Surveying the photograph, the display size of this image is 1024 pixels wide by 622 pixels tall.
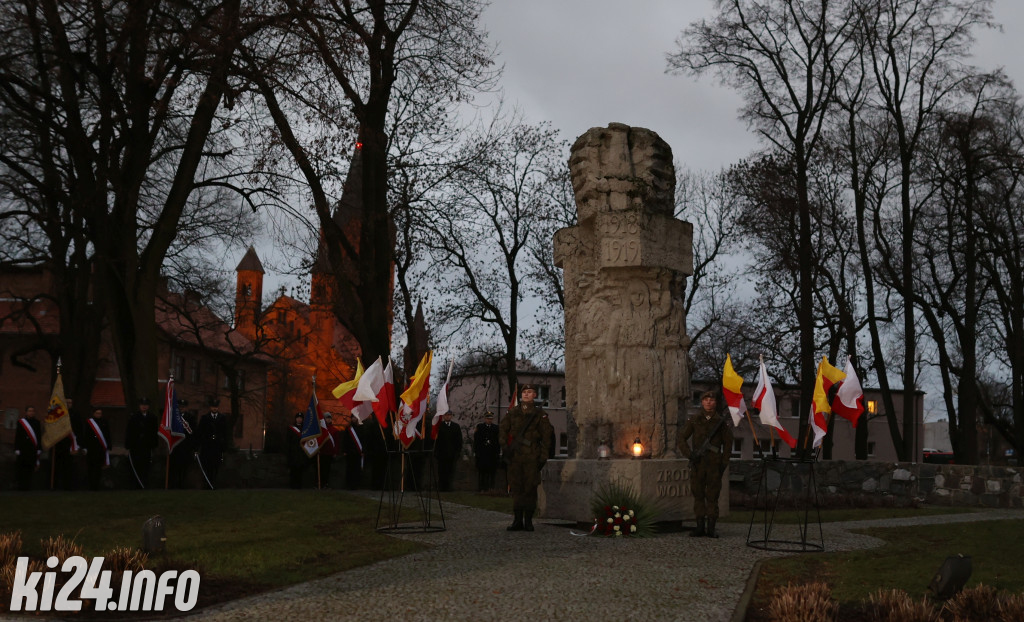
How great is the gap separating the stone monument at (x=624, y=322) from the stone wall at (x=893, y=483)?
529cm

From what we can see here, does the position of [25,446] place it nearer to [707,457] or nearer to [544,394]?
[707,457]

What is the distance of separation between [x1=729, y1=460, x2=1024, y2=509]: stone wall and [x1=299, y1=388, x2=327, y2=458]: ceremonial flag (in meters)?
8.12

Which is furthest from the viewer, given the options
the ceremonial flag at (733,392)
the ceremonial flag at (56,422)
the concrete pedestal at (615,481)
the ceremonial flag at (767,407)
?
the ceremonial flag at (56,422)

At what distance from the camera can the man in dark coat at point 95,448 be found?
1939 centimetres

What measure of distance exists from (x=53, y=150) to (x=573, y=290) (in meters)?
16.6

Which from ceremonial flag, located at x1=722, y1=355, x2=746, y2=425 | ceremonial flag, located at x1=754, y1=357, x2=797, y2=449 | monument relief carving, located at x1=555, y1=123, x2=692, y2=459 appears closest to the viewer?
ceremonial flag, located at x1=754, y1=357, x2=797, y2=449

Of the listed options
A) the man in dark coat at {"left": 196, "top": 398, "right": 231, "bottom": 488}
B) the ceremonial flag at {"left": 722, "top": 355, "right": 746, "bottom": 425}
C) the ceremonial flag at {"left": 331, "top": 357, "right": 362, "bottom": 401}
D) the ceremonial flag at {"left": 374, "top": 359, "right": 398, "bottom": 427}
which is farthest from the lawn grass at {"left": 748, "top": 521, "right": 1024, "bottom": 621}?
the man in dark coat at {"left": 196, "top": 398, "right": 231, "bottom": 488}

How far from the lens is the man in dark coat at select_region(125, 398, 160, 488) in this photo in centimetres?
1964

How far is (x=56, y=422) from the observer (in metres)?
19.0

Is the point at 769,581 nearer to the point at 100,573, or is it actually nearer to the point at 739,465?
the point at 100,573

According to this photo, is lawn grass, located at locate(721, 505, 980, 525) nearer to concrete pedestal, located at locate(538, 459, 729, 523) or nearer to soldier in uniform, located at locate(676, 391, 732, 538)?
concrete pedestal, located at locate(538, 459, 729, 523)

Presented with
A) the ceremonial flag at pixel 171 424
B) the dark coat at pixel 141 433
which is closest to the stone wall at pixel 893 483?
the ceremonial flag at pixel 171 424

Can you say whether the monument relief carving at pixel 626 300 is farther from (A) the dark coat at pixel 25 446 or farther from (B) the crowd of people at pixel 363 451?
(A) the dark coat at pixel 25 446

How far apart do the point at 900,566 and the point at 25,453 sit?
49.5 feet
